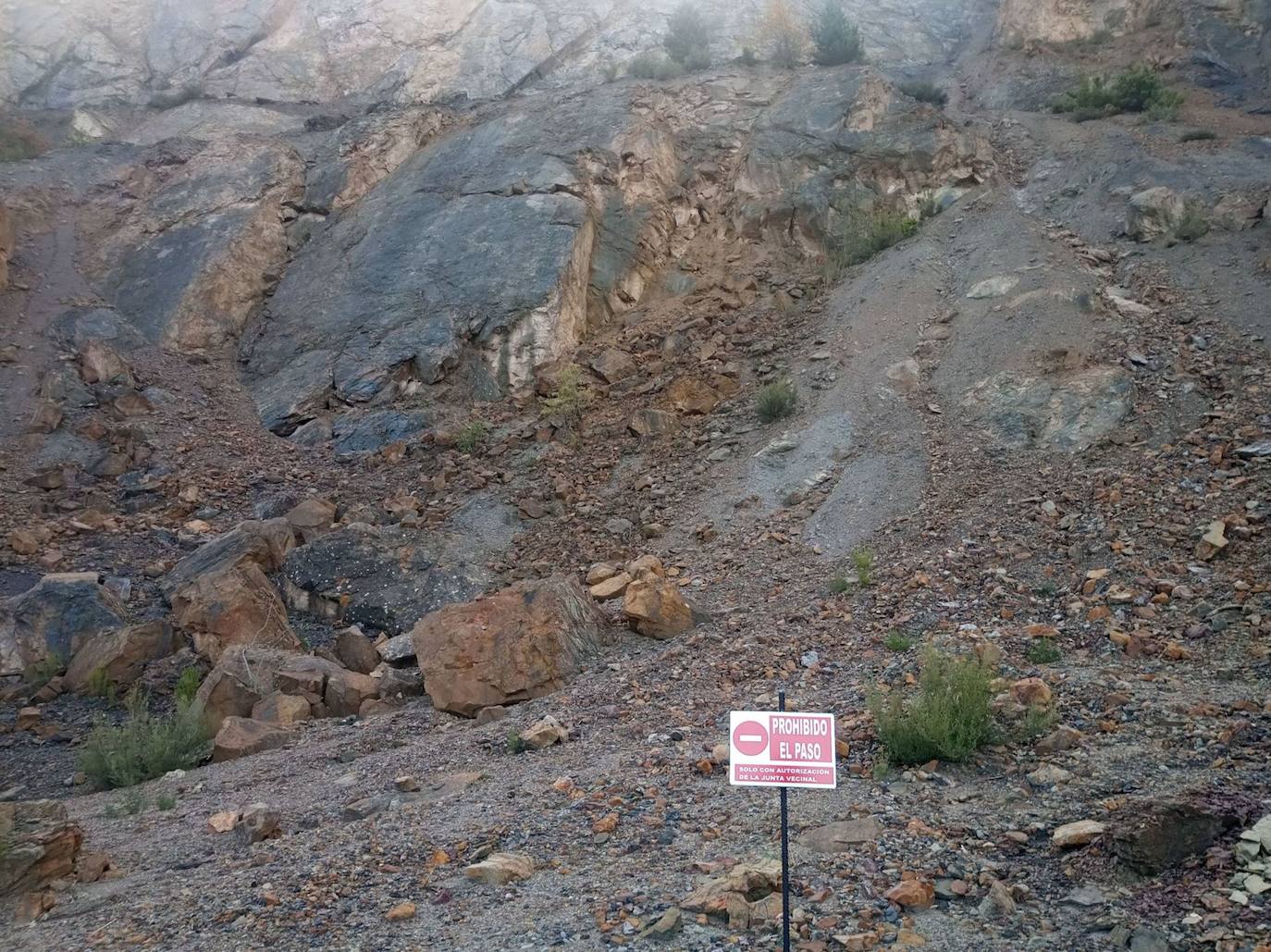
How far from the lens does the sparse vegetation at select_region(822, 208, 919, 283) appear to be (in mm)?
17062

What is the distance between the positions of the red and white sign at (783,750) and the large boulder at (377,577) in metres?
8.09

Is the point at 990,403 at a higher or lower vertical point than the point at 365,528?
higher

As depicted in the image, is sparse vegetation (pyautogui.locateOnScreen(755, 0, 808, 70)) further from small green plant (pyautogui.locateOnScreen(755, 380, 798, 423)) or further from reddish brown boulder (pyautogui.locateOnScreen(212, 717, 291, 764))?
reddish brown boulder (pyautogui.locateOnScreen(212, 717, 291, 764))

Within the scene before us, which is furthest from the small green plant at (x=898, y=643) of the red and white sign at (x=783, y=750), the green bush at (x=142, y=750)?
the green bush at (x=142, y=750)

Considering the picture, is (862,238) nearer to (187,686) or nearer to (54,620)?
(187,686)

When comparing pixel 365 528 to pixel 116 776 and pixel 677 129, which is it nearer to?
pixel 116 776

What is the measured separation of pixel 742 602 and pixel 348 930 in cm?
618

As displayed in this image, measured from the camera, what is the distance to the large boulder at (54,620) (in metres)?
10.4

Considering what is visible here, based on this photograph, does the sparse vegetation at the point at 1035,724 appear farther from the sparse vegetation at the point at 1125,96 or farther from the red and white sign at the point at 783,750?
the sparse vegetation at the point at 1125,96

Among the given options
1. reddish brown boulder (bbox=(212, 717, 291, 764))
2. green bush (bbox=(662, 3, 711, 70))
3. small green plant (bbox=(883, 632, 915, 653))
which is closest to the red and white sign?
small green plant (bbox=(883, 632, 915, 653))

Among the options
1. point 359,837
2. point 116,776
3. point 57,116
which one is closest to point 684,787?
point 359,837

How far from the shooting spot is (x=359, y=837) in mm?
5801

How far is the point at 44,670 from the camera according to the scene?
10.3m

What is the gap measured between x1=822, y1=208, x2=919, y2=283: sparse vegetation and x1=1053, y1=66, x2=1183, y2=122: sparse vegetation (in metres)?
5.84
